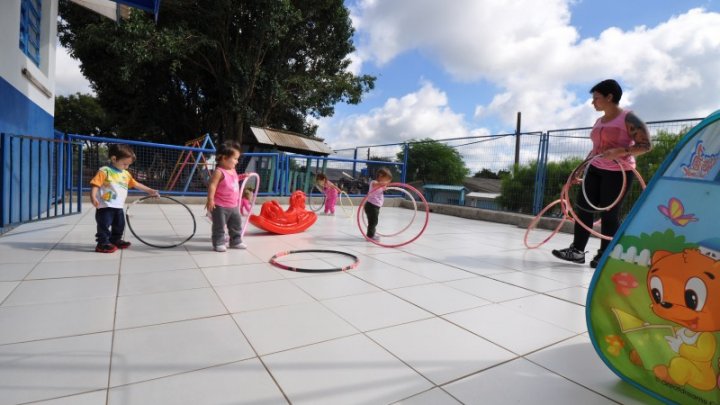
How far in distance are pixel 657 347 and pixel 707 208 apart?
59 centimetres

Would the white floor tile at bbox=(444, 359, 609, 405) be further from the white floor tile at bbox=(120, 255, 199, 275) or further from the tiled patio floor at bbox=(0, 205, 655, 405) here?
the white floor tile at bbox=(120, 255, 199, 275)

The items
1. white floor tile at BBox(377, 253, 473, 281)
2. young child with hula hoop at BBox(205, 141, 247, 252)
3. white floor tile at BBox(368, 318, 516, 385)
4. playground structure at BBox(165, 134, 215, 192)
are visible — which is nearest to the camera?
white floor tile at BBox(368, 318, 516, 385)

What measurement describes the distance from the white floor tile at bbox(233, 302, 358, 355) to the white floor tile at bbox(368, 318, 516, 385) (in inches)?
10.4

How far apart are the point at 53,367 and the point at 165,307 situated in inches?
31.3

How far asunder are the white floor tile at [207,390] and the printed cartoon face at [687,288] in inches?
61.5

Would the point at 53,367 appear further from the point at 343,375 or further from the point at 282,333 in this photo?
the point at 343,375

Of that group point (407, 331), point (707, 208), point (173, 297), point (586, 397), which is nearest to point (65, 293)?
point (173, 297)

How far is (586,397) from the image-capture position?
1690mm

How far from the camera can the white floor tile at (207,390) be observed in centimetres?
153

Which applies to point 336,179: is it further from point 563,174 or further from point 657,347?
point 657,347

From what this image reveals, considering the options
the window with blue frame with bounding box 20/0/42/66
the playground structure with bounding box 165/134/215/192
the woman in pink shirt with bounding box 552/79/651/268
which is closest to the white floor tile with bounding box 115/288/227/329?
the woman in pink shirt with bounding box 552/79/651/268

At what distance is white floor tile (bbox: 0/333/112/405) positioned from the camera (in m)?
1.55

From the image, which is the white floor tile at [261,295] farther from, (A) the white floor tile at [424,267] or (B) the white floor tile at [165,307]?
(A) the white floor tile at [424,267]

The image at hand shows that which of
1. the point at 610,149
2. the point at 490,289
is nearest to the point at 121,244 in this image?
the point at 490,289
